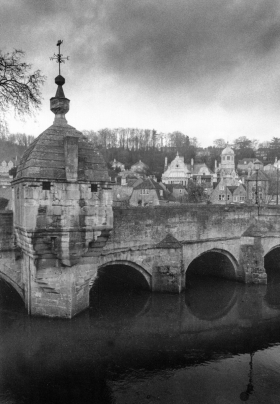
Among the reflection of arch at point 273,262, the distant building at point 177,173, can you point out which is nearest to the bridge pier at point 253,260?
the reflection of arch at point 273,262

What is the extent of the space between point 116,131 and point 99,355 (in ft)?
293

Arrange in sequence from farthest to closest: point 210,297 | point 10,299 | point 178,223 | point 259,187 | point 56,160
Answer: point 259,187
point 210,297
point 178,223
point 10,299
point 56,160

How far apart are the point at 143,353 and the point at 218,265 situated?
9.85 m

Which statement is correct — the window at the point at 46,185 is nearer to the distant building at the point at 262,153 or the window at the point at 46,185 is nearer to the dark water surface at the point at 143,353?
the dark water surface at the point at 143,353

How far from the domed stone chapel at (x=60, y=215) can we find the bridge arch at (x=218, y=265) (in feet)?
25.0

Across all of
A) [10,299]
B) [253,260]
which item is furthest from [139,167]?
[10,299]

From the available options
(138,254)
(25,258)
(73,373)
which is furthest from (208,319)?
(25,258)

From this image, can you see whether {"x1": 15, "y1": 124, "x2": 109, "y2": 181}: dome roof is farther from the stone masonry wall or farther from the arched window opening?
the arched window opening

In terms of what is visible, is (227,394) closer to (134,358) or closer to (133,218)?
(134,358)

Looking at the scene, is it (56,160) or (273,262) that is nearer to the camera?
(56,160)

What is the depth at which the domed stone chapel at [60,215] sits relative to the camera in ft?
34.7

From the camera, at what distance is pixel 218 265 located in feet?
63.5

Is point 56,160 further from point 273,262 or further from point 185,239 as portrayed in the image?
point 273,262

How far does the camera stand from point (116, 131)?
95875 millimetres
